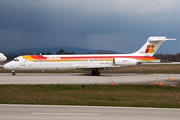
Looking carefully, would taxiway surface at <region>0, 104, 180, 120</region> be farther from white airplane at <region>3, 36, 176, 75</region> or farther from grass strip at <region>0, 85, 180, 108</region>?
white airplane at <region>3, 36, 176, 75</region>

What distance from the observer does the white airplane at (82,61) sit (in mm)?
32562

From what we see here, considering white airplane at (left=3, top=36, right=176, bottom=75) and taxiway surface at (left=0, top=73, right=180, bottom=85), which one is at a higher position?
white airplane at (left=3, top=36, right=176, bottom=75)

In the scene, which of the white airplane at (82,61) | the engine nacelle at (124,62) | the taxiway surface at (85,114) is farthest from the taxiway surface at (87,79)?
the taxiway surface at (85,114)

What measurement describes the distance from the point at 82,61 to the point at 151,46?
38.4 ft

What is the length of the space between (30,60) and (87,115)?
86.2ft

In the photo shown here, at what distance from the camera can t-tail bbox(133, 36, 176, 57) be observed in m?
34.2

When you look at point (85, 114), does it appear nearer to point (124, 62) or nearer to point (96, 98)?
point (96, 98)

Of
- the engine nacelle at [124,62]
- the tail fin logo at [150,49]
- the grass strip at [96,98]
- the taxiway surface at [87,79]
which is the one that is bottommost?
the grass strip at [96,98]

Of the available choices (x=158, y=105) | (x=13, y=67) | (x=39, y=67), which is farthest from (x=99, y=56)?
(x=158, y=105)

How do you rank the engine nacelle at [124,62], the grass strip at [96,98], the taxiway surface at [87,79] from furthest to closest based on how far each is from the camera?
the engine nacelle at [124,62], the taxiway surface at [87,79], the grass strip at [96,98]

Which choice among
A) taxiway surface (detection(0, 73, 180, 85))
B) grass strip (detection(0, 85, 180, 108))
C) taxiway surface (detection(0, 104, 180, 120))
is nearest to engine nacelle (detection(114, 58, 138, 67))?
taxiway surface (detection(0, 73, 180, 85))

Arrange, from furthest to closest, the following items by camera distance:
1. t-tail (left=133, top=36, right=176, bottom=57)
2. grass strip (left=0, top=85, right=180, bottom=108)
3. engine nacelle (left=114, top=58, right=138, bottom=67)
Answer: t-tail (left=133, top=36, right=176, bottom=57), engine nacelle (left=114, top=58, right=138, bottom=67), grass strip (left=0, top=85, right=180, bottom=108)

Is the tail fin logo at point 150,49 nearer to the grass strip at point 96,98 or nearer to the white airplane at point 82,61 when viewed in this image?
the white airplane at point 82,61

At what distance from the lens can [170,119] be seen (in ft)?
25.0
